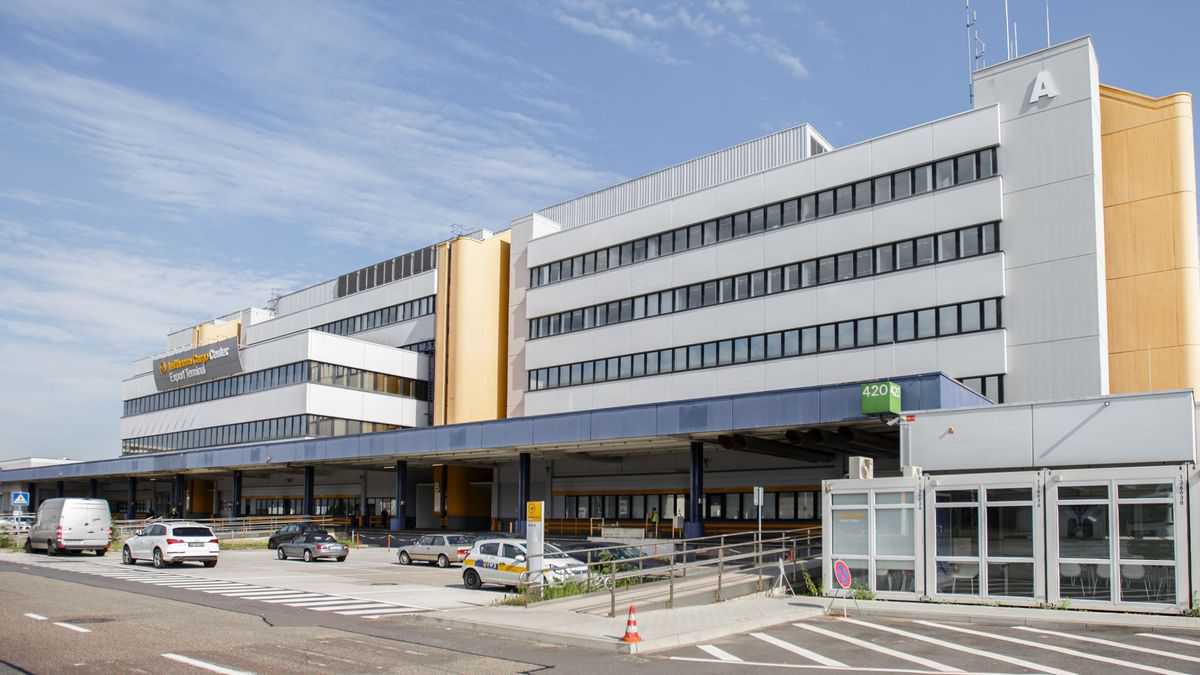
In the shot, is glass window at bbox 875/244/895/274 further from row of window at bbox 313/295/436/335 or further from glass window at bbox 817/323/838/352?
row of window at bbox 313/295/436/335

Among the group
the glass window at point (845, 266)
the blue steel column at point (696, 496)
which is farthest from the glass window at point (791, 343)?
the blue steel column at point (696, 496)

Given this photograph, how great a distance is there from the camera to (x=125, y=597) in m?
22.8

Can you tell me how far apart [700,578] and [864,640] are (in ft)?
23.8

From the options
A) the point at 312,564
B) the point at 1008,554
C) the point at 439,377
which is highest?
the point at 439,377

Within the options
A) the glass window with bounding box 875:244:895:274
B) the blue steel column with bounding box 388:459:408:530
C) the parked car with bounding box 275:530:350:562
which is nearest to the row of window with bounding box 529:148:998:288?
the glass window with bounding box 875:244:895:274

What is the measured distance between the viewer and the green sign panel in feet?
99.8

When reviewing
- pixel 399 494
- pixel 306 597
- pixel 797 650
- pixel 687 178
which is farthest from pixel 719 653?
pixel 399 494

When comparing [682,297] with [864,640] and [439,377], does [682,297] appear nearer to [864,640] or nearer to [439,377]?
[439,377]

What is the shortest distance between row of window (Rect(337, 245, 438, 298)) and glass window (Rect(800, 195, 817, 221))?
1131 inches

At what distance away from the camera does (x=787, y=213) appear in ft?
148

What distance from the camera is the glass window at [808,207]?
44.2 m

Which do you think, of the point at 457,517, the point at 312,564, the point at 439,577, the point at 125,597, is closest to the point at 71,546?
the point at 312,564

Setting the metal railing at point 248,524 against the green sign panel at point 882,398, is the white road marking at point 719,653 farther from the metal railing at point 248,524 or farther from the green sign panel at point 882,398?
the metal railing at point 248,524

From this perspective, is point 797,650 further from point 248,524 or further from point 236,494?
point 236,494
